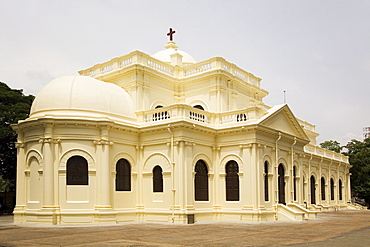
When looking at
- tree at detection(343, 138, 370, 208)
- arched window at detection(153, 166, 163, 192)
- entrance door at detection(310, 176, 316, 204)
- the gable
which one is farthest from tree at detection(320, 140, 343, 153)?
arched window at detection(153, 166, 163, 192)

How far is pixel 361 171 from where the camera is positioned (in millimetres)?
50312

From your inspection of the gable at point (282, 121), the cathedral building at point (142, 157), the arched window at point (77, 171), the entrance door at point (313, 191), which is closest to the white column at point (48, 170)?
the cathedral building at point (142, 157)

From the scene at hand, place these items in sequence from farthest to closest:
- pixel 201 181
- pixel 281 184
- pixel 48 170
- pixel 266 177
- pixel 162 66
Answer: pixel 162 66
pixel 281 184
pixel 266 177
pixel 201 181
pixel 48 170

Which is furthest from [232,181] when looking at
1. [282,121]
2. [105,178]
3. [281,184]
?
[105,178]

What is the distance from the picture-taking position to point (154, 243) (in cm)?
1456

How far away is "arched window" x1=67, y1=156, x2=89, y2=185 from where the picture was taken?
2309 centimetres

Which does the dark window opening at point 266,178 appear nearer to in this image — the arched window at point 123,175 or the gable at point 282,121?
the gable at point 282,121

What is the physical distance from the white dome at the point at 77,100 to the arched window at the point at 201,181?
18.0 feet

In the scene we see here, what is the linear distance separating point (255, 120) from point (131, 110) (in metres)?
7.63

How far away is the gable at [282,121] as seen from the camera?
2573cm

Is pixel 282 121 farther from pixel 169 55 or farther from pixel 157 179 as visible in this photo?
pixel 169 55

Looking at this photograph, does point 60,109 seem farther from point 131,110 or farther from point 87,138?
point 131,110

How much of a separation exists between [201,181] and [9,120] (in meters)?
19.3

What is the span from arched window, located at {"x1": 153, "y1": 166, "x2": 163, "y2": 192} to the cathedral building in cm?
6
